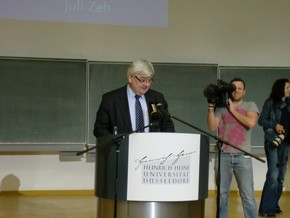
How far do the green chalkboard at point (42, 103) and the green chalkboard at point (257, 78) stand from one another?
2.04 m

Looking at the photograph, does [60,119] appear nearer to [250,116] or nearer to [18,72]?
[18,72]

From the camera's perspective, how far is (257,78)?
21.4 feet

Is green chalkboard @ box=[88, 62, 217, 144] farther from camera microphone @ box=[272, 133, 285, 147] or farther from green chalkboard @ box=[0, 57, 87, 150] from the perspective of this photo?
camera microphone @ box=[272, 133, 285, 147]

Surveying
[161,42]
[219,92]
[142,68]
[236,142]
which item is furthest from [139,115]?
[161,42]

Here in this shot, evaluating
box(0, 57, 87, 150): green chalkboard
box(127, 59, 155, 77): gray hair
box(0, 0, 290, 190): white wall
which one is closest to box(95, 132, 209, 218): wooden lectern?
box(127, 59, 155, 77): gray hair

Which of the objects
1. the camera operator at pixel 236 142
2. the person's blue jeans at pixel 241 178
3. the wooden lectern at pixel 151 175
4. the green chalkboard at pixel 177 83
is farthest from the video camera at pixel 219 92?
the green chalkboard at pixel 177 83

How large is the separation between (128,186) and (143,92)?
0.68 meters

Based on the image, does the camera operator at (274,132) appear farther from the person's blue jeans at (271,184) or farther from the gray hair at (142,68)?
the gray hair at (142,68)

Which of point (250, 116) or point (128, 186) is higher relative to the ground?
point (250, 116)

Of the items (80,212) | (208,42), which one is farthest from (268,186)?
(208,42)

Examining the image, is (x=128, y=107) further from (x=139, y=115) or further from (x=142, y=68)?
(x=142, y=68)

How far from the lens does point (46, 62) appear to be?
20.0 feet

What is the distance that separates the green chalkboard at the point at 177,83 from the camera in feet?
20.4

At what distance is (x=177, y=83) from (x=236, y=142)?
9.08ft
